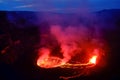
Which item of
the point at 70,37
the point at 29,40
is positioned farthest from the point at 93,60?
the point at 29,40

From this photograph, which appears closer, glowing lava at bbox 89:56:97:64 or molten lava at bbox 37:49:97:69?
molten lava at bbox 37:49:97:69

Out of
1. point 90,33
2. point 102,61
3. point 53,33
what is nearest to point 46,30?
point 53,33

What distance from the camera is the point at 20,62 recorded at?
12.9 meters

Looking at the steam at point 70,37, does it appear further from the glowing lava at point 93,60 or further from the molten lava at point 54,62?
the glowing lava at point 93,60

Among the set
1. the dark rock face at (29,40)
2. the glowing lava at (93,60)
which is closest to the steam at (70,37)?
the dark rock face at (29,40)

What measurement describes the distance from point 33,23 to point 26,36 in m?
1.43

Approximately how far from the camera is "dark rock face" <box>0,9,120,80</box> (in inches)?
480

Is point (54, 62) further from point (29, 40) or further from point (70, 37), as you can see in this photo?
point (70, 37)

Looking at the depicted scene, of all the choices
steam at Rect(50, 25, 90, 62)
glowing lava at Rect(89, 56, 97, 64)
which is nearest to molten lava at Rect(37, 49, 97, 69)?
glowing lava at Rect(89, 56, 97, 64)

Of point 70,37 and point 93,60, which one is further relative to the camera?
point 70,37

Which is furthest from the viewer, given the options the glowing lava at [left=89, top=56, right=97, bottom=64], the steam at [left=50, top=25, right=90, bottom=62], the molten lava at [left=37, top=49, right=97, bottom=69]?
the steam at [left=50, top=25, right=90, bottom=62]

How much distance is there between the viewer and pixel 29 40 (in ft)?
47.2

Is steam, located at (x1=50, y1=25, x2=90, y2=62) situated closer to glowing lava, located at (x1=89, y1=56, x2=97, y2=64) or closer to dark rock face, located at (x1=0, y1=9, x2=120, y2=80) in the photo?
dark rock face, located at (x1=0, y1=9, x2=120, y2=80)

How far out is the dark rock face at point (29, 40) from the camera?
40.0 ft
